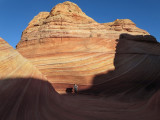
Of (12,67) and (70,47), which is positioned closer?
(12,67)

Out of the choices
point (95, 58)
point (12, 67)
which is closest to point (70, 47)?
point (95, 58)

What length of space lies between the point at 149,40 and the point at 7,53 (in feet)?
32.1

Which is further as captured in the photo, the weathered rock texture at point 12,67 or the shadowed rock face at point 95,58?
the shadowed rock face at point 95,58

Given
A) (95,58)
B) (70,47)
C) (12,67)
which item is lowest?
(12,67)

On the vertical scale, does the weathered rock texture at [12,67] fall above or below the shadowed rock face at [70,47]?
below

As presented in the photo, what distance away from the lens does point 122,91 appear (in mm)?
7352

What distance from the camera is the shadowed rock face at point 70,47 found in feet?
25.1

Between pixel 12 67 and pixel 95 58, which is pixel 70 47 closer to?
pixel 95 58

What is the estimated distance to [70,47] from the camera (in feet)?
28.0

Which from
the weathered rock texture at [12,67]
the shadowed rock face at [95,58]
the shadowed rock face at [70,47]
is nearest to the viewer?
the weathered rock texture at [12,67]

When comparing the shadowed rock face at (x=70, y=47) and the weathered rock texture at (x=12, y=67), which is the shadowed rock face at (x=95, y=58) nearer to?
the shadowed rock face at (x=70, y=47)

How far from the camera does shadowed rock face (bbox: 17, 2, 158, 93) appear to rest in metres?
7.65

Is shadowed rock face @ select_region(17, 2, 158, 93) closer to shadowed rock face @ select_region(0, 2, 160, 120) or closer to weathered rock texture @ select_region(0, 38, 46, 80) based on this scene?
shadowed rock face @ select_region(0, 2, 160, 120)

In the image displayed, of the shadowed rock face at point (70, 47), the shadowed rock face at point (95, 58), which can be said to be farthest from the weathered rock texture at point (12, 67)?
the shadowed rock face at point (70, 47)
